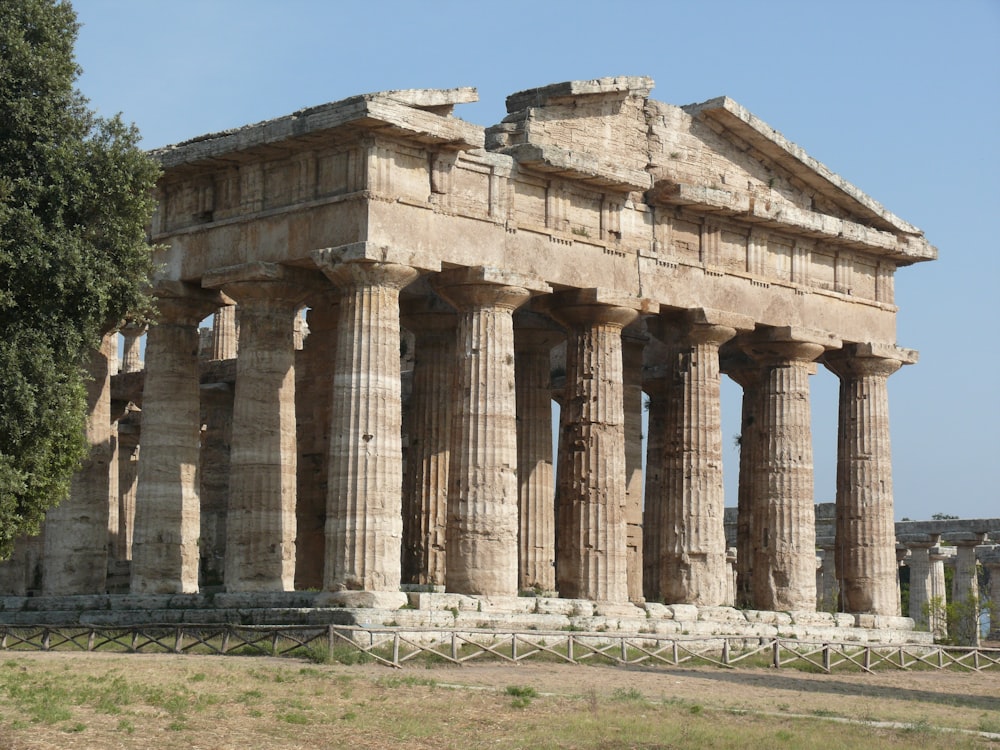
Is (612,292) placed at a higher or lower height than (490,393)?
higher

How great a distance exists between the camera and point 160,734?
83.3ft

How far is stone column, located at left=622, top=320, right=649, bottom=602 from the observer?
4578cm

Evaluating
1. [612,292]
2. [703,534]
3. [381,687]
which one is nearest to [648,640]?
[703,534]

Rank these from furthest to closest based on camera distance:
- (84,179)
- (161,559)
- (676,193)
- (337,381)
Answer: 1. (676,193)
2. (161,559)
3. (337,381)
4. (84,179)

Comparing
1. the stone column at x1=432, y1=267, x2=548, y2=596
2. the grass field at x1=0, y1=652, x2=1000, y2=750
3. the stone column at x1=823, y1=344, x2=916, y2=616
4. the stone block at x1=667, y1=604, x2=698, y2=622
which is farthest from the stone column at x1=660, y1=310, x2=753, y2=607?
the grass field at x1=0, y1=652, x2=1000, y2=750

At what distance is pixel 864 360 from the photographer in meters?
47.8

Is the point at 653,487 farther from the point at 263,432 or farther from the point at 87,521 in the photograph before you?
the point at 87,521

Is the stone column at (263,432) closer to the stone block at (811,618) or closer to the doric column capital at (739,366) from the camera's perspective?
the stone block at (811,618)

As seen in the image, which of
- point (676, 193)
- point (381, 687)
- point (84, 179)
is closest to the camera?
point (381, 687)

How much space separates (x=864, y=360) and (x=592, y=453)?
10752 mm

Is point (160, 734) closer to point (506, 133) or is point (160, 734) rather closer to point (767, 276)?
point (506, 133)

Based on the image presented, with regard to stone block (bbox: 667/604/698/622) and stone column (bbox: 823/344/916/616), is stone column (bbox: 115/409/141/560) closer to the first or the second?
stone block (bbox: 667/604/698/622)

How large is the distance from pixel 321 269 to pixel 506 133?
18.9 ft

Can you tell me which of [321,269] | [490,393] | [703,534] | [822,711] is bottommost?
[822,711]
